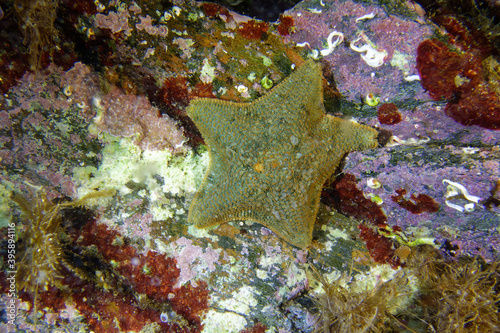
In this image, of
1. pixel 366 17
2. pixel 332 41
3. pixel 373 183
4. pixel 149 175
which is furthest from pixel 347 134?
pixel 149 175

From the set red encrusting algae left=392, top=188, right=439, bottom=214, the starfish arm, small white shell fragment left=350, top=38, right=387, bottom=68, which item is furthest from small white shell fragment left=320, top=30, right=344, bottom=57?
red encrusting algae left=392, top=188, right=439, bottom=214

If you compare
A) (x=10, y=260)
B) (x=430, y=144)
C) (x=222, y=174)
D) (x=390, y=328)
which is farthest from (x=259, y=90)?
(x=10, y=260)

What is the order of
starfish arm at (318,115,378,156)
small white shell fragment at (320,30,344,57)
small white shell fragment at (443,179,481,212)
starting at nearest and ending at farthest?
small white shell fragment at (443,179,481,212)
small white shell fragment at (320,30,344,57)
starfish arm at (318,115,378,156)

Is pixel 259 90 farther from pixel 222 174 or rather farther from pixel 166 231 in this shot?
pixel 166 231

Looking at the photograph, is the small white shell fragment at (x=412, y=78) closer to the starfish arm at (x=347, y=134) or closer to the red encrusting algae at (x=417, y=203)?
the starfish arm at (x=347, y=134)

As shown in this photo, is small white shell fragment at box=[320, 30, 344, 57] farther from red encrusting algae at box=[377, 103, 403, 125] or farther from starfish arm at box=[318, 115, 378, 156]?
red encrusting algae at box=[377, 103, 403, 125]

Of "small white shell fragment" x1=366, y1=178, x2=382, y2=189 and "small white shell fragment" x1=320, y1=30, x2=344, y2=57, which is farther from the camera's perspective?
"small white shell fragment" x1=366, y1=178, x2=382, y2=189

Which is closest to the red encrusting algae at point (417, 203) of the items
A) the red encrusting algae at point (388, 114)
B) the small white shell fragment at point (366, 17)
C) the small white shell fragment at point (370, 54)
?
the red encrusting algae at point (388, 114)

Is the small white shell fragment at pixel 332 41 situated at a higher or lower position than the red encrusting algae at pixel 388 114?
higher
